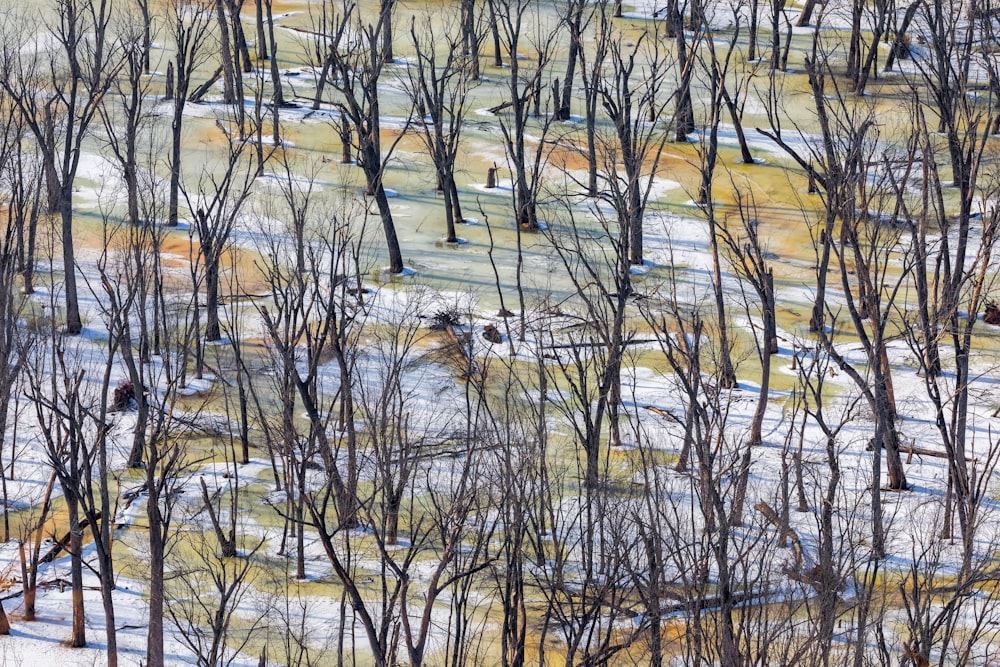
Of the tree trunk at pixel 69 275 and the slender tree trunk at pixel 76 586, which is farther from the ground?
the tree trunk at pixel 69 275

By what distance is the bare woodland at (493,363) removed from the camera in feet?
88.2

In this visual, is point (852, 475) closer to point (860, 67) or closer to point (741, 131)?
point (741, 131)

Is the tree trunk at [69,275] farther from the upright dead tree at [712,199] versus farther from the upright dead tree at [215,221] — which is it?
the upright dead tree at [712,199]

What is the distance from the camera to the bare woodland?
88.2 feet

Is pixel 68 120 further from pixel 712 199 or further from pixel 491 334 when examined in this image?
pixel 712 199

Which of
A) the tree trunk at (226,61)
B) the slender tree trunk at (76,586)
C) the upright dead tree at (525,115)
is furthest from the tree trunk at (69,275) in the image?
the upright dead tree at (525,115)

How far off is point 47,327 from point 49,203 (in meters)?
7.14

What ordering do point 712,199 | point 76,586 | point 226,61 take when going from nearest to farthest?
1. point 76,586
2. point 712,199
3. point 226,61

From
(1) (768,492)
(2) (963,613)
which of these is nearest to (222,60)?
(1) (768,492)

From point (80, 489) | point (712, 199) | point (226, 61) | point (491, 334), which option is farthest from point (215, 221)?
point (712, 199)

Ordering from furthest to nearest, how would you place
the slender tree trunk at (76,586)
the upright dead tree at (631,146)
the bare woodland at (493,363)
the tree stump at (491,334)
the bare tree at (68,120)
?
the tree stump at (491,334), the bare tree at (68,120), the upright dead tree at (631,146), the slender tree trunk at (76,586), the bare woodland at (493,363)

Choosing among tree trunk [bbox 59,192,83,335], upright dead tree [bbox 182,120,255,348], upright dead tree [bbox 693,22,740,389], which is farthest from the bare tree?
upright dead tree [bbox 693,22,740,389]

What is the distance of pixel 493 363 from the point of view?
37375 mm

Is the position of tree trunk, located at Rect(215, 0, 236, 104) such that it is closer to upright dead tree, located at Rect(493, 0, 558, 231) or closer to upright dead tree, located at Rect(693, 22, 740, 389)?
upright dead tree, located at Rect(493, 0, 558, 231)
